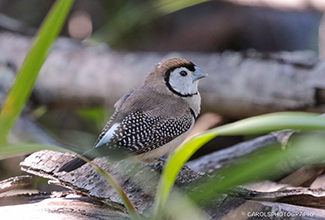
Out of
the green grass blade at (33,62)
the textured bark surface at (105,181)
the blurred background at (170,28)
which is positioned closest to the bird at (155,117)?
the textured bark surface at (105,181)

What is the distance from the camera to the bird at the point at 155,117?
88.4 inches

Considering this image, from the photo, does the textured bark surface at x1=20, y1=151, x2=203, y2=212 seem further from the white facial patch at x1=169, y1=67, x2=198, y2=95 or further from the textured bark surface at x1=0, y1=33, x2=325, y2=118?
the textured bark surface at x1=0, y1=33, x2=325, y2=118

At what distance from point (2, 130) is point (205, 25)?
4723mm

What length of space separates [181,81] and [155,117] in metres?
0.43

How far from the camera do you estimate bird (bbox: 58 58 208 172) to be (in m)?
2.25

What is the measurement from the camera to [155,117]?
2.47 metres

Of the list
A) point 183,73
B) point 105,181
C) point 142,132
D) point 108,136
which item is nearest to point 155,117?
point 142,132

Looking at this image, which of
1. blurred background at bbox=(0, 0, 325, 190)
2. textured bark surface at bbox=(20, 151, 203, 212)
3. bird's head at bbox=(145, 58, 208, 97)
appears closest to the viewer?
textured bark surface at bbox=(20, 151, 203, 212)

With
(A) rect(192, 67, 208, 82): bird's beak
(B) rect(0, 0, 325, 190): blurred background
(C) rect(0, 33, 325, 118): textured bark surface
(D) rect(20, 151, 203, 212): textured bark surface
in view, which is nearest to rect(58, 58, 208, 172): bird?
(A) rect(192, 67, 208, 82): bird's beak

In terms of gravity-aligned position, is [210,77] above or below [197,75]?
below

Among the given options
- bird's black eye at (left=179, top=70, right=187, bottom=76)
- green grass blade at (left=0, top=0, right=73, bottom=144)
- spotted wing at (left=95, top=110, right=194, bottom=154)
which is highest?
green grass blade at (left=0, top=0, right=73, bottom=144)

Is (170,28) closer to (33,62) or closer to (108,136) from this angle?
(108,136)

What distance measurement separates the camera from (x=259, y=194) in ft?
6.01

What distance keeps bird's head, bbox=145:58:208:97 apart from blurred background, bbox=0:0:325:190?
169 cm
